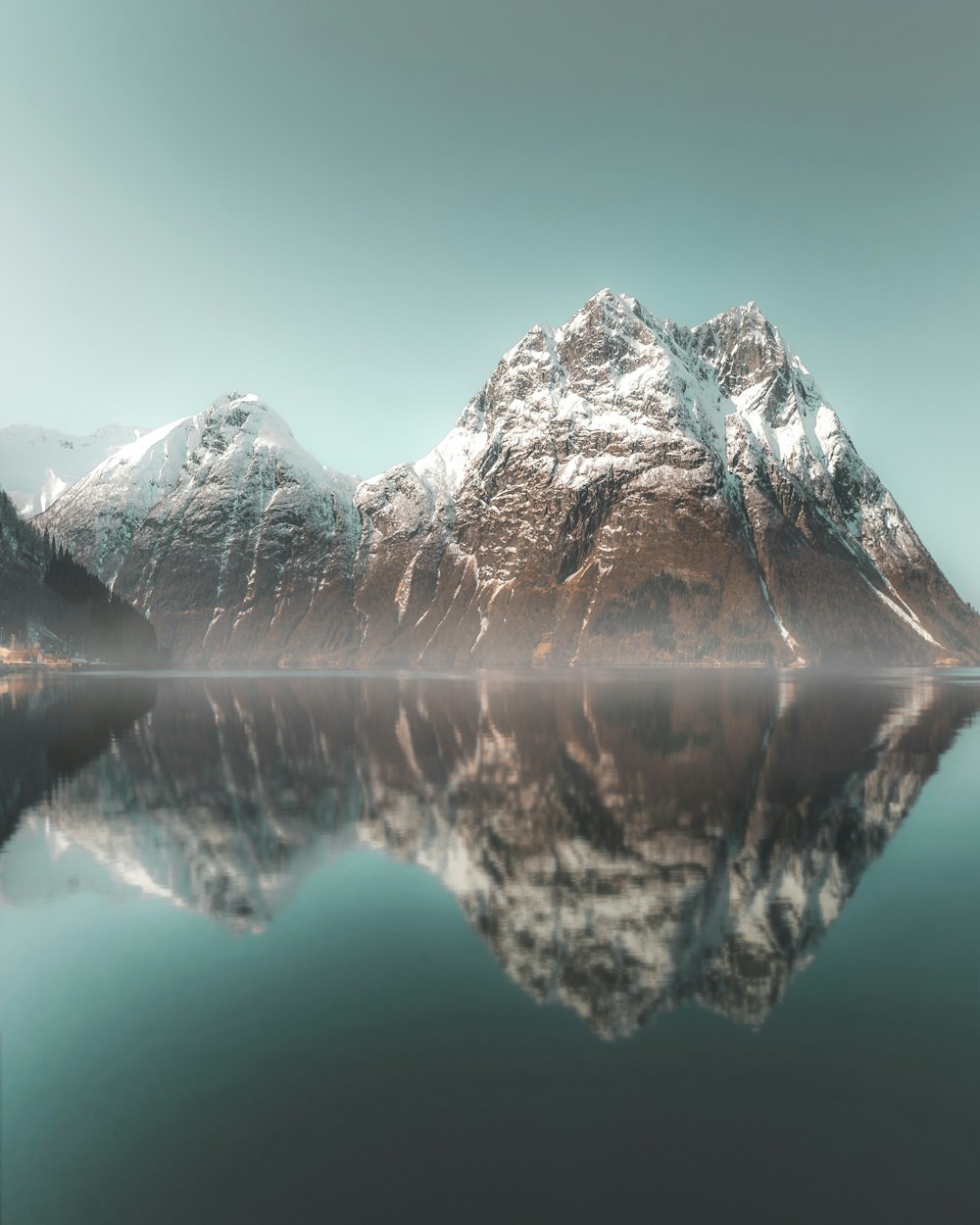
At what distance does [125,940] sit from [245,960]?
433 cm

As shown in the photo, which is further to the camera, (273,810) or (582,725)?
(582,725)

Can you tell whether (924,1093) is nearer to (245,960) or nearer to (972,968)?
(972,968)

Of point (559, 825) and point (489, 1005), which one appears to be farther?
point (559, 825)

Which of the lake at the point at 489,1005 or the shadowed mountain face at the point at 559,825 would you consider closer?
the lake at the point at 489,1005

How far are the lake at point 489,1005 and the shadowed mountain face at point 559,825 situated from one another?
0.60 feet

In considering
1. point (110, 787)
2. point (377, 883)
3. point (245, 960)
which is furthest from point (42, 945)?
point (110, 787)

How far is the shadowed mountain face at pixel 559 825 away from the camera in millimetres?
19469

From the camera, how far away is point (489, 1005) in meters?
16.8

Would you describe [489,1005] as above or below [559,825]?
above

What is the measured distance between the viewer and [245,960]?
19438mm

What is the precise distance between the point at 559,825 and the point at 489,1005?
15899 mm

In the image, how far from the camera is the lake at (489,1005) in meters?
11.6

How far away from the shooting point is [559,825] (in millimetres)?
32344

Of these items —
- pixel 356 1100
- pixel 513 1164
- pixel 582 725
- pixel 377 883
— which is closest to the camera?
pixel 513 1164
